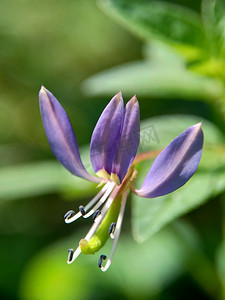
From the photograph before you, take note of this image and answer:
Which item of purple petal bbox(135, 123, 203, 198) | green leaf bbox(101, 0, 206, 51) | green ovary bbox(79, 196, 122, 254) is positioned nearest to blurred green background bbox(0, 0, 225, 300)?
green leaf bbox(101, 0, 206, 51)

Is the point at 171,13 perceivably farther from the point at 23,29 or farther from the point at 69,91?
the point at 23,29

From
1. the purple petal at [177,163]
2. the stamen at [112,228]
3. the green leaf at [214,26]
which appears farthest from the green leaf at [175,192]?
the green leaf at [214,26]

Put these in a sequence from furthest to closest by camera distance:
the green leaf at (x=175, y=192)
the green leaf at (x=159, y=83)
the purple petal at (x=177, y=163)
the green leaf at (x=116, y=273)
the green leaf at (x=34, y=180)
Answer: the green leaf at (x=116, y=273) < the green leaf at (x=34, y=180) < the green leaf at (x=159, y=83) < the green leaf at (x=175, y=192) < the purple petal at (x=177, y=163)

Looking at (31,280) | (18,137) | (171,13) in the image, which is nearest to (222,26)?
(171,13)

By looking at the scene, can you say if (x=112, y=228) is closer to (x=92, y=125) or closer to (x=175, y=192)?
(x=175, y=192)

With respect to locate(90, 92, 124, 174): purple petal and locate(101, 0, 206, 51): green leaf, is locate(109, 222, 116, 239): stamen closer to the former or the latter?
locate(90, 92, 124, 174): purple petal

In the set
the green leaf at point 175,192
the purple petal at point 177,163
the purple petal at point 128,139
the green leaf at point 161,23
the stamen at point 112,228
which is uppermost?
the green leaf at point 161,23

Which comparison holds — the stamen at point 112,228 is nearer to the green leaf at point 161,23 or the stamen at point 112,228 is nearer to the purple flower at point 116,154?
the purple flower at point 116,154
